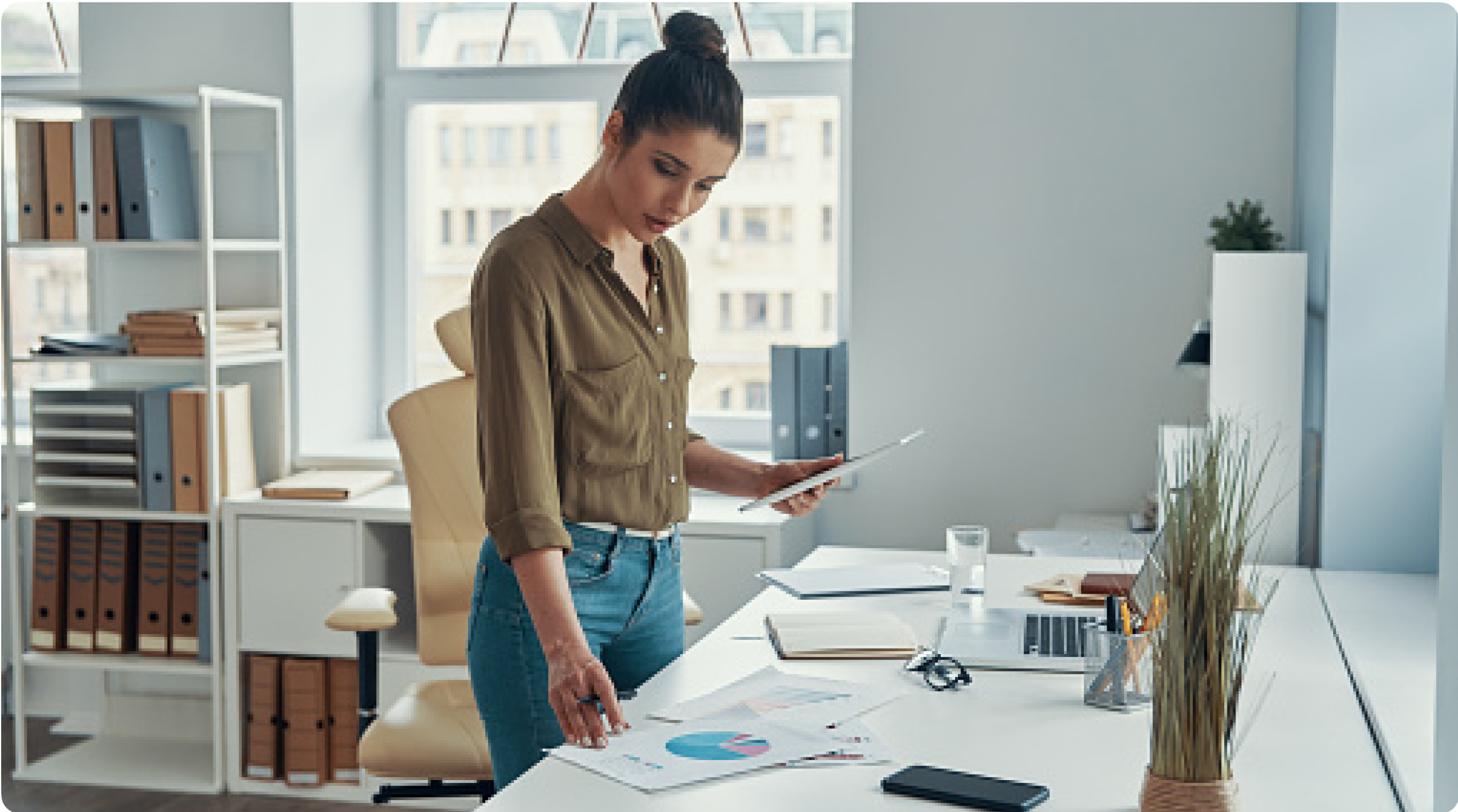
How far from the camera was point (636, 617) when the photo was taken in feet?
6.94

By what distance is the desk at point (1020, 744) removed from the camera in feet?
5.20

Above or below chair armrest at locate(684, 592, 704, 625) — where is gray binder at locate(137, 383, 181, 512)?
above

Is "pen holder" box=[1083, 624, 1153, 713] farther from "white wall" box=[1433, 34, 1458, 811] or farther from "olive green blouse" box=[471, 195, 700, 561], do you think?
"olive green blouse" box=[471, 195, 700, 561]

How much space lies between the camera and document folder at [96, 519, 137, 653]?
4125 millimetres

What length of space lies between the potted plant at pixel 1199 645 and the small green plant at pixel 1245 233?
1.87m

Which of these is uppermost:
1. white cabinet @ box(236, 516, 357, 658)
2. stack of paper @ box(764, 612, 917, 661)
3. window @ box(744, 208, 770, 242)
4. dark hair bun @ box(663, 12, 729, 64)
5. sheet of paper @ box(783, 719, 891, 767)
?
dark hair bun @ box(663, 12, 729, 64)

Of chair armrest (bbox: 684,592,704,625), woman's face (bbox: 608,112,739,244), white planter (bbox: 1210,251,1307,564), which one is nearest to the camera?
woman's face (bbox: 608,112,739,244)

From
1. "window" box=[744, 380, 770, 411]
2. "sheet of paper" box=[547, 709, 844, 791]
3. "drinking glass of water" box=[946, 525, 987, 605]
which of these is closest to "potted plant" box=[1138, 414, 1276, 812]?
"sheet of paper" box=[547, 709, 844, 791]

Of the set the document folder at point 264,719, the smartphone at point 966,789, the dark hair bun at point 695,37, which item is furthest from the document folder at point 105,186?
the smartphone at point 966,789

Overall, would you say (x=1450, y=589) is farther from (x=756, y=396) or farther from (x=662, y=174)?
(x=756, y=396)

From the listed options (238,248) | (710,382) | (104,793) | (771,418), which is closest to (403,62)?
(238,248)

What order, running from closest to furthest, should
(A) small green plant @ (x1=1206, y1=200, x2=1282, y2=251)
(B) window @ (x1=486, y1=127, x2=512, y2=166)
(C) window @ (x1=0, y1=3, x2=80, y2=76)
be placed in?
(A) small green plant @ (x1=1206, y1=200, x2=1282, y2=251) → (B) window @ (x1=486, y1=127, x2=512, y2=166) → (C) window @ (x1=0, y1=3, x2=80, y2=76)

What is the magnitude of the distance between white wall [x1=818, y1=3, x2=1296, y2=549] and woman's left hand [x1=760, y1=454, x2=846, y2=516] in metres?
1.61

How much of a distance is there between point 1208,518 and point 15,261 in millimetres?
4246
